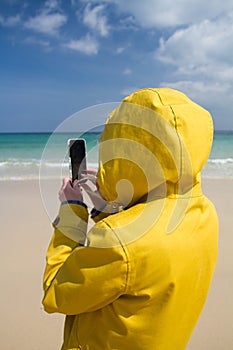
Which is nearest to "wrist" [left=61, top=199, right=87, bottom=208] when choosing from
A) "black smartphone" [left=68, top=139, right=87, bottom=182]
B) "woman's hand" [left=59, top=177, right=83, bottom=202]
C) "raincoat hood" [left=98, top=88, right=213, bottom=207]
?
"woman's hand" [left=59, top=177, right=83, bottom=202]

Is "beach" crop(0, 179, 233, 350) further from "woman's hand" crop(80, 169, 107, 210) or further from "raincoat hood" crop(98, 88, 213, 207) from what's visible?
"raincoat hood" crop(98, 88, 213, 207)

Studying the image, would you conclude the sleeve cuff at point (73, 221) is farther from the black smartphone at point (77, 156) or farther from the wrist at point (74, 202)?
the black smartphone at point (77, 156)

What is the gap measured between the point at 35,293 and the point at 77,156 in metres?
2.68

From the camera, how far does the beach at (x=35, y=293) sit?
3.17 meters

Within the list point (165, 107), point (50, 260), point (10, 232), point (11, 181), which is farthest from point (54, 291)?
point (11, 181)

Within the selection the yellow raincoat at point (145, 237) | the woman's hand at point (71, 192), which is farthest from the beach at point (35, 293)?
the yellow raincoat at point (145, 237)

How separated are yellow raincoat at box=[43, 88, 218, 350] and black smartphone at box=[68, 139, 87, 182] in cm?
32

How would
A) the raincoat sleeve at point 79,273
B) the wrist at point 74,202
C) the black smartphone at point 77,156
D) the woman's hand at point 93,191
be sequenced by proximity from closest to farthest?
the raincoat sleeve at point 79,273
the woman's hand at point 93,191
the wrist at point 74,202
the black smartphone at point 77,156

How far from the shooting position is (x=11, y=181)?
11016 millimetres

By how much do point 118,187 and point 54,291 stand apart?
40 cm

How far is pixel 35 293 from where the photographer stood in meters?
Result: 3.88

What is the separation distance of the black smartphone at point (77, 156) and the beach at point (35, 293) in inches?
7.9

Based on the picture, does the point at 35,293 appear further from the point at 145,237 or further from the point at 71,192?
the point at 145,237

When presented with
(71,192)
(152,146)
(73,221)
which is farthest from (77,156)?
(152,146)
